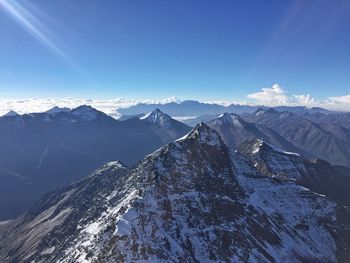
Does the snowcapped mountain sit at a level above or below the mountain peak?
below

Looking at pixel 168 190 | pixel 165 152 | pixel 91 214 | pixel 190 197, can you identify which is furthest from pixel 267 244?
pixel 91 214

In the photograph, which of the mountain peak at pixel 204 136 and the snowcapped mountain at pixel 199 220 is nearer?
the snowcapped mountain at pixel 199 220

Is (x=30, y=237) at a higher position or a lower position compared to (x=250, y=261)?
lower

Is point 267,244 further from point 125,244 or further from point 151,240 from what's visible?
point 125,244

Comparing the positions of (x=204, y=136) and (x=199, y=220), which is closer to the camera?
(x=199, y=220)

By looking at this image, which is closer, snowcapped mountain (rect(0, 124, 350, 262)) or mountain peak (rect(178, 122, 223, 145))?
snowcapped mountain (rect(0, 124, 350, 262))

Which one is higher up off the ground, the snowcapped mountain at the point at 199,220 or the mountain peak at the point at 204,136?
the mountain peak at the point at 204,136

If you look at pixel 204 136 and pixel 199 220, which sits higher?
pixel 204 136

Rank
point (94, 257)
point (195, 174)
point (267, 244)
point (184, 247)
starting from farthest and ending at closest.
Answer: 1. point (195, 174)
2. point (267, 244)
3. point (184, 247)
4. point (94, 257)
